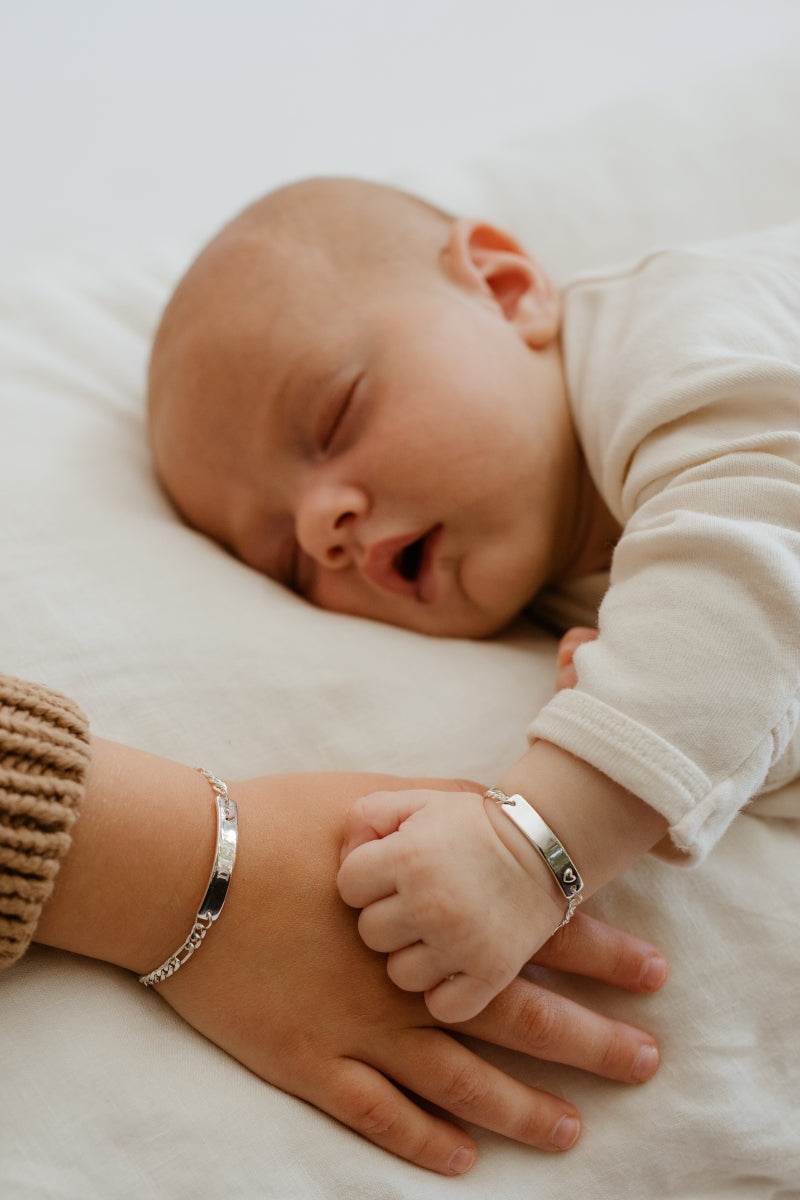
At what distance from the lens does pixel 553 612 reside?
1380 millimetres

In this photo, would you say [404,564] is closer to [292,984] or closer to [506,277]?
[506,277]

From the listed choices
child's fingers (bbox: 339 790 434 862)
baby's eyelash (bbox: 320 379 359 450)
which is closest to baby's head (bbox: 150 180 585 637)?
baby's eyelash (bbox: 320 379 359 450)

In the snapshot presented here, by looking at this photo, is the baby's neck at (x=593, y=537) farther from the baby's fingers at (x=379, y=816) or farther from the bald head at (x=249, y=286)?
the baby's fingers at (x=379, y=816)

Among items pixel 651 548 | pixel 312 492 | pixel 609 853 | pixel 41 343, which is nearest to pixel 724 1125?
pixel 609 853

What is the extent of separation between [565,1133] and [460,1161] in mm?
88

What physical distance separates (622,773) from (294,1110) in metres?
0.37

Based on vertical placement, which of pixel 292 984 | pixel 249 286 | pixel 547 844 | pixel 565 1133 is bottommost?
pixel 565 1133

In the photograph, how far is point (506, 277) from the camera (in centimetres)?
138

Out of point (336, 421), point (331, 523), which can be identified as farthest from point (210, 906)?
point (336, 421)

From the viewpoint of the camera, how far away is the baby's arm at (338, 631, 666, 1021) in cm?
80

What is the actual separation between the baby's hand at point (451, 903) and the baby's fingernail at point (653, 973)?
0.12 m

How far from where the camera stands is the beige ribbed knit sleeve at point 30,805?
2.50 ft

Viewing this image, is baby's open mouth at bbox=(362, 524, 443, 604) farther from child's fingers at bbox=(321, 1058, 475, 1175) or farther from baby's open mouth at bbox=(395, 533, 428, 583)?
child's fingers at bbox=(321, 1058, 475, 1175)

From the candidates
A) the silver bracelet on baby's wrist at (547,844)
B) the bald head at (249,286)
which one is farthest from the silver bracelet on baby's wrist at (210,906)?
the bald head at (249,286)
